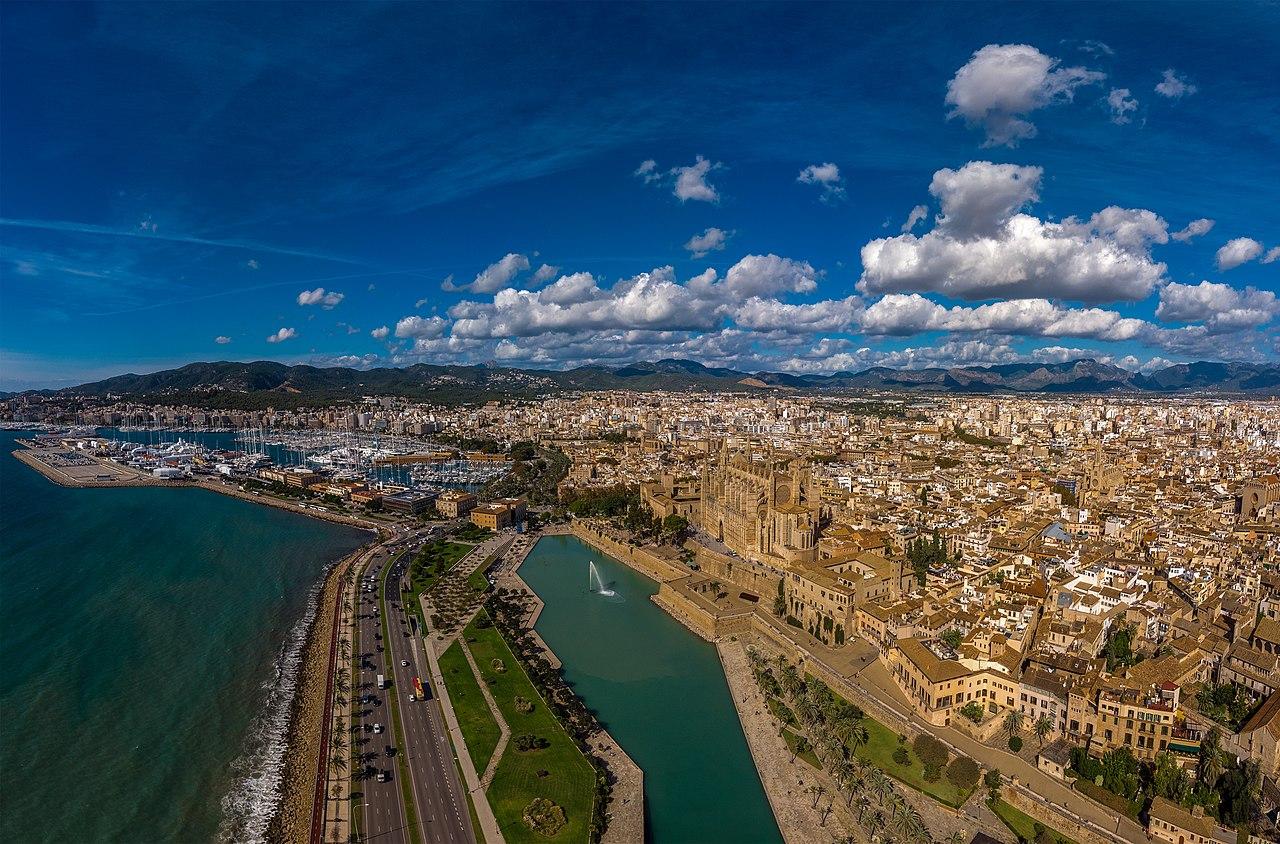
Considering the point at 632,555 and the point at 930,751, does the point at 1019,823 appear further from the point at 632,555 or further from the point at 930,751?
the point at 632,555

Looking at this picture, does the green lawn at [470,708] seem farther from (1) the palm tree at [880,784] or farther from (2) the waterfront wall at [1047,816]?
(2) the waterfront wall at [1047,816]

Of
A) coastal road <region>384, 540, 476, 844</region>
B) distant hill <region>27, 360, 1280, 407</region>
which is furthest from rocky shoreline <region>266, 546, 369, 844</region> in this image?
distant hill <region>27, 360, 1280, 407</region>

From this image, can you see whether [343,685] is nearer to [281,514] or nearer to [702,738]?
[702,738]

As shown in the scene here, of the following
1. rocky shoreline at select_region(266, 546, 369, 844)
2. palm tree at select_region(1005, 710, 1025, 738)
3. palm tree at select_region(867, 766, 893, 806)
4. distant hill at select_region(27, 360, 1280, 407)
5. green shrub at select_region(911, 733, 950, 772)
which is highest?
distant hill at select_region(27, 360, 1280, 407)

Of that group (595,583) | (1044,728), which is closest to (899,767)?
(1044,728)

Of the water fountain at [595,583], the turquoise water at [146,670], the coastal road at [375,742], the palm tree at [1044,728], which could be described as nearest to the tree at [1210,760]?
the palm tree at [1044,728]

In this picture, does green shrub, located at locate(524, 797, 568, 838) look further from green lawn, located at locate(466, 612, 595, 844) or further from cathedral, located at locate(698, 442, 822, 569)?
cathedral, located at locate(698, 442, 822, 569)

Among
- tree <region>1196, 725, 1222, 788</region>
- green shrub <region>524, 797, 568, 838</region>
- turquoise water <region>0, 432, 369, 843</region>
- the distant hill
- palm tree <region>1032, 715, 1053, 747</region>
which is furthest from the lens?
the distant hill
